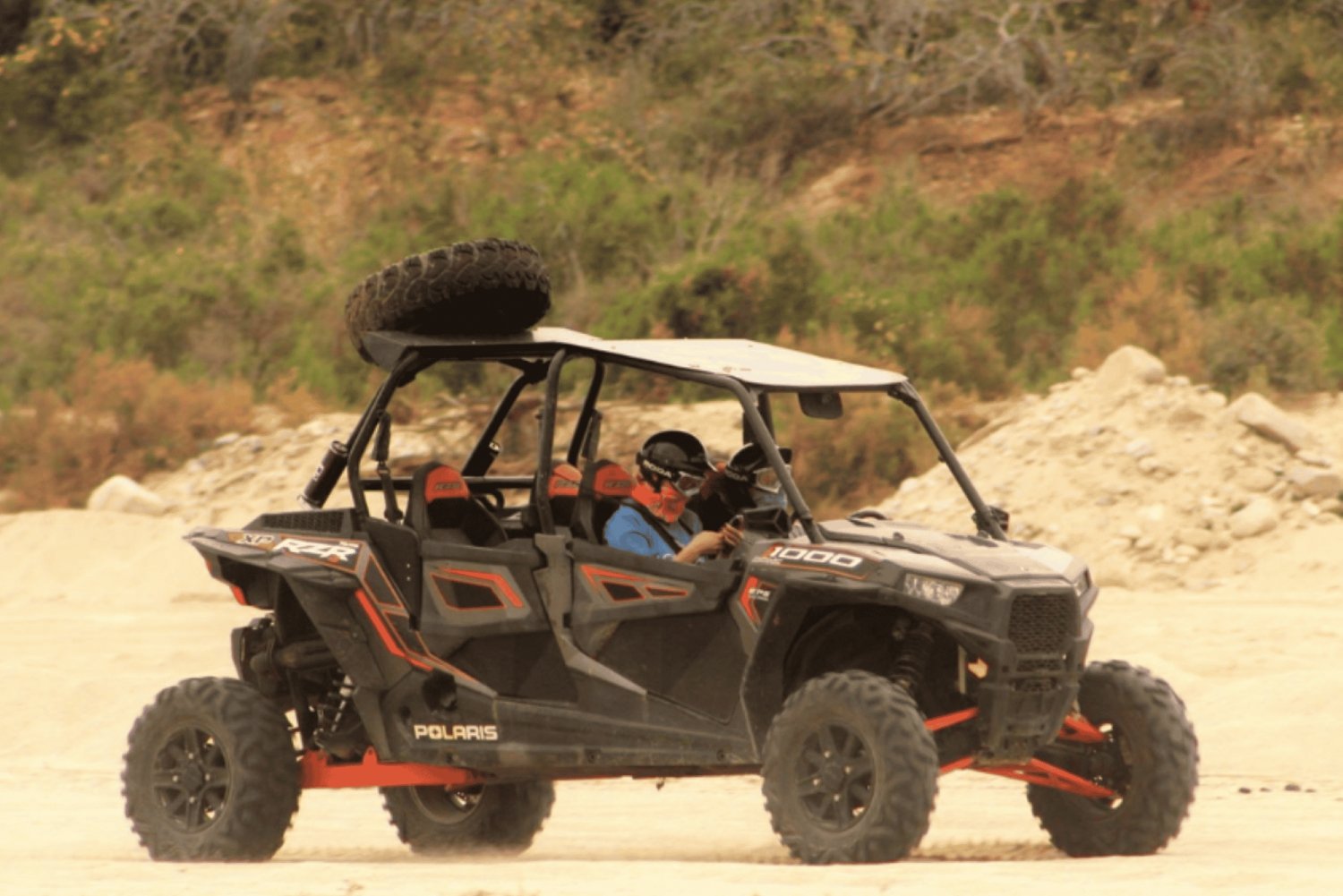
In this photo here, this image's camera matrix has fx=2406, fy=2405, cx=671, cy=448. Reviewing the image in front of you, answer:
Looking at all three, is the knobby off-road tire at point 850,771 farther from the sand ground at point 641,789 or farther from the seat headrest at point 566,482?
the seat headrest at point 566,482

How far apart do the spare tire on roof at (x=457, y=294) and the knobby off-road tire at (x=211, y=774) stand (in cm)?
139

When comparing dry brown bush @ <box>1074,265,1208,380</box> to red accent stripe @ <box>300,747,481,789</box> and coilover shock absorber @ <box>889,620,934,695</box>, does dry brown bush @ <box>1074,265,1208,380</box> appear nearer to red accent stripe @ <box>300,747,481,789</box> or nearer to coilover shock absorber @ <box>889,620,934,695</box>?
red accent stripe @ <box>300,747,481,789</box>

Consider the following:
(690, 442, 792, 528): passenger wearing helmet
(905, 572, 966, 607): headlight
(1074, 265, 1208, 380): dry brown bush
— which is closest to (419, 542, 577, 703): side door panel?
(690, 442, 792, 528): passenger wearing helmet

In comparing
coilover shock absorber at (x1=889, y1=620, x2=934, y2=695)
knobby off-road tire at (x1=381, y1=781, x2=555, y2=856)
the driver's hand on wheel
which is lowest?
knobby off-road tire at (x1=381, y1=781, x2=555, y2=856)

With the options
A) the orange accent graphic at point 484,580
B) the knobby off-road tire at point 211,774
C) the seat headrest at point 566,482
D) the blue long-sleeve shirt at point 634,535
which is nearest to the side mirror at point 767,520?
the blue long-sleeve shirt at point 634,535

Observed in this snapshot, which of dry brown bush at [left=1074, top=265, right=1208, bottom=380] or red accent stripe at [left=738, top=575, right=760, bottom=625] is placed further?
dry brown bush at [left=1074, top=265, right=1208, bottom=380]

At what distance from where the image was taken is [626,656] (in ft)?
26.6

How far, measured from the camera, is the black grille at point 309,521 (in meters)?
8.82

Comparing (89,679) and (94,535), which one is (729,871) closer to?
(89,679)

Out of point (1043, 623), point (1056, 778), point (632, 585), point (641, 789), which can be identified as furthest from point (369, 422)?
point (641, 789)

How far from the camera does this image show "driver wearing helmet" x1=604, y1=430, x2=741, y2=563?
323 inches

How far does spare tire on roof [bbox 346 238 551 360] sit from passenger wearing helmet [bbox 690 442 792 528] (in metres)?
0.94

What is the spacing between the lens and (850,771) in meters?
7.49

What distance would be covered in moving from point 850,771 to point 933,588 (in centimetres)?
64
